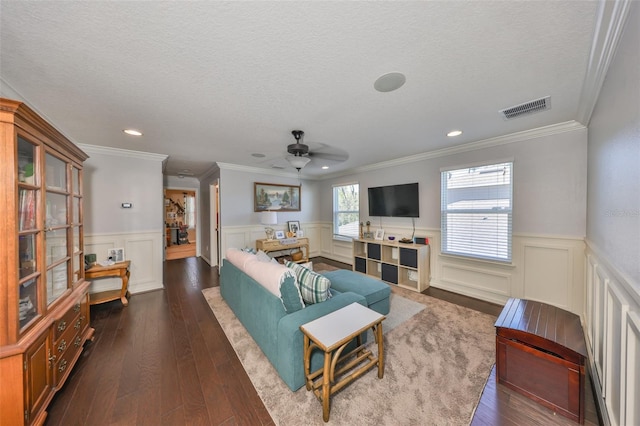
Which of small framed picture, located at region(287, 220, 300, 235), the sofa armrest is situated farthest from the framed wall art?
the sofa armrest

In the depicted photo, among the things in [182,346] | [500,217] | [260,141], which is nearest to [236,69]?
[260,141]

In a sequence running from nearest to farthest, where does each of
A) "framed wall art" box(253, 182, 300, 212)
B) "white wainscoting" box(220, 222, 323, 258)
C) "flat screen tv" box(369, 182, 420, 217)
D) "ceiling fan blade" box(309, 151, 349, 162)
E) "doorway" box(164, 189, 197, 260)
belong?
"ceiling fan blade" box(309, 151, 349, 162) < "flat screen tv" box(369, 182, 420, 217) < "white wainscoting" box(220, 222, 323, 258) < "framed wall art" box(253, 182, 300, 212) < "doorway" box(164, 189, 197, 260)

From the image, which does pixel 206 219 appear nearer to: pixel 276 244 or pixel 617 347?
pixel 276 244

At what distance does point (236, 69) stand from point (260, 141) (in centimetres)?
160

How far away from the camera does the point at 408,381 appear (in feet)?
5.78

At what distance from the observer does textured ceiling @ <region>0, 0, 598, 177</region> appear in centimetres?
109

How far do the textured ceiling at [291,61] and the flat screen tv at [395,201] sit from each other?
1.61 metres

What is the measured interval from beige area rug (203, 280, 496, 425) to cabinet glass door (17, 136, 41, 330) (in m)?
1.53

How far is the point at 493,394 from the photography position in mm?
1658

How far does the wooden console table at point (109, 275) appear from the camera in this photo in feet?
9.71

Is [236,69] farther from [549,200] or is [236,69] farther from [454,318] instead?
[549,200]

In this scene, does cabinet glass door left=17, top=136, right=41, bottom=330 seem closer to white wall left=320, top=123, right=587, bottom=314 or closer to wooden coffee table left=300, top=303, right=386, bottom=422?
wooden coffee table left=300, top=303, right=386, bottom=422

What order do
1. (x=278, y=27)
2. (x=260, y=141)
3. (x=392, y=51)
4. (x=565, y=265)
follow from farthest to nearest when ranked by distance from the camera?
(x=260, y=141) → (x=565, y=265) → (x=392, y=51) → (x=278, y=27)

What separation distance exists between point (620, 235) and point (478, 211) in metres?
2.20
